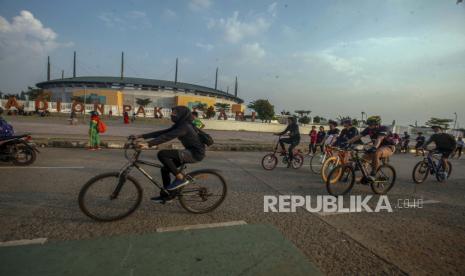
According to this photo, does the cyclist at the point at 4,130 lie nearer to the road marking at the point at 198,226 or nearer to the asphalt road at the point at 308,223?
the asphalt road at the point at 308,223

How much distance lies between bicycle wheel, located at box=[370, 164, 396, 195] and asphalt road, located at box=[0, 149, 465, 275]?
0.70ft

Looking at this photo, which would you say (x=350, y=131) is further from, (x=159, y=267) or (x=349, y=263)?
(x=159, y=267)

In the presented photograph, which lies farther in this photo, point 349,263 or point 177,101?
point 177,101

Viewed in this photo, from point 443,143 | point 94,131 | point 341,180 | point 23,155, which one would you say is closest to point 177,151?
point 341,180

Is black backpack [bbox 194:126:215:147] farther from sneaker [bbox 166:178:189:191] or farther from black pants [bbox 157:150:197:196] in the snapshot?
sneaker [bbox 166:178:189:191]

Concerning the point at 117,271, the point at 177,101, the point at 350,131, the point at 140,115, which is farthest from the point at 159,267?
the point at 177,101

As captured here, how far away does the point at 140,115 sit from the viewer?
157ft

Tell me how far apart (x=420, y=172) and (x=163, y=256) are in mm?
8175

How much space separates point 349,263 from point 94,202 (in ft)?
11.0

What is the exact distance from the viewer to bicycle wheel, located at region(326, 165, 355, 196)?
5.62 meters

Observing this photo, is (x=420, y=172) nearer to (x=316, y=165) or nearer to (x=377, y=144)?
(x=377, y=144)

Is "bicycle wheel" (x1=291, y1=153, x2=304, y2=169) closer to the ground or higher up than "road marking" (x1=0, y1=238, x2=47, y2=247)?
higher up

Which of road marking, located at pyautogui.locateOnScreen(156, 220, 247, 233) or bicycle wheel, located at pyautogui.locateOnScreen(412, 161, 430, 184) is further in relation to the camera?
bicycle wheel, located at pyautogui.locateOnScreen(412, 161, 430, 184)

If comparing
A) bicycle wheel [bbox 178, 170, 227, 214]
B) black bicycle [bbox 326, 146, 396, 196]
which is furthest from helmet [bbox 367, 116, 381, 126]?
bicycle wheel [bbox 178, 170, 227, 214]
